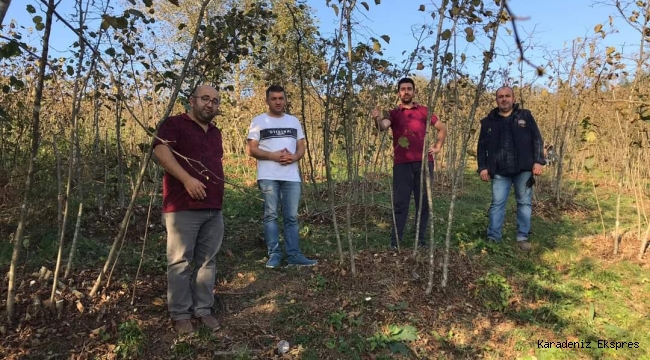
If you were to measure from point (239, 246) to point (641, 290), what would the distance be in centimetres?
402

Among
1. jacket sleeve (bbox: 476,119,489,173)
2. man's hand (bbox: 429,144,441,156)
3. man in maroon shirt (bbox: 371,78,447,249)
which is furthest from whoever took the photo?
jacket sleeve (bbox: 476,119,489,173)

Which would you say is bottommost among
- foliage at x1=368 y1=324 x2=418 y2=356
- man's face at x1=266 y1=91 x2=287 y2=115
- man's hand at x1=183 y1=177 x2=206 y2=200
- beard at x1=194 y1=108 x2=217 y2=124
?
foliage at x1=368 y1=324 x2=418 y2=356

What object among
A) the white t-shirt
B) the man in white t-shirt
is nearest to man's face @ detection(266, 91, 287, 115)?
the man in white t-shirt

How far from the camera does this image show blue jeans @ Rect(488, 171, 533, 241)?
16.4 feet

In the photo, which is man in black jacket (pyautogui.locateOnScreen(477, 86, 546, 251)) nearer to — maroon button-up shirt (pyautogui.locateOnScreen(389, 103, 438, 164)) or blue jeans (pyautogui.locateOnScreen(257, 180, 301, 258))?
maroon button-up shirt (pyautogui.locateOnScreen(389, 103, 438, 164))

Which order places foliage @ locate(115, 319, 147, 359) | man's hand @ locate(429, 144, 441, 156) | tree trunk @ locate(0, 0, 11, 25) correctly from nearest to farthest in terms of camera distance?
tree trunk @ locate(0, 0, 11, 25)
foliage @ locate(115, 319, 147, 359)
man's hand @ locate(429, 144, 441, 156)

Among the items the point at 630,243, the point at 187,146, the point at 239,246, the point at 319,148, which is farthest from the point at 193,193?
the point at 319,148

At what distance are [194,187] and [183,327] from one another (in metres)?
0.97

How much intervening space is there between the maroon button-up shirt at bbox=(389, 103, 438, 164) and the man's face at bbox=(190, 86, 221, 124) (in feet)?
6.77

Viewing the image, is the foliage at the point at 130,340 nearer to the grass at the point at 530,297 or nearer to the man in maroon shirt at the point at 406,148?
the grass at the point at 530,297

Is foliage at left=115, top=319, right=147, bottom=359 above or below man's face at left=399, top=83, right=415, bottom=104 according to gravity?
below

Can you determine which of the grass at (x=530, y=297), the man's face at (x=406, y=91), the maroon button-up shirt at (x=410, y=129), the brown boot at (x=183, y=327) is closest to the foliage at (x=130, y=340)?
the brown boot at (x=183, y=327)

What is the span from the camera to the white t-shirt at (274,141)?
405cm

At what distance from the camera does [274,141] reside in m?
4.08
